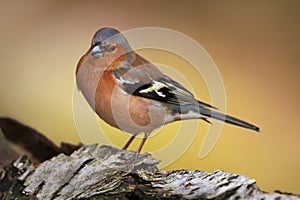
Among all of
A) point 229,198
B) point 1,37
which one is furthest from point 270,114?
point 1,37

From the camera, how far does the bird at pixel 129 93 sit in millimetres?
1070

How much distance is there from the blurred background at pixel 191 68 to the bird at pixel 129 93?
0.04m

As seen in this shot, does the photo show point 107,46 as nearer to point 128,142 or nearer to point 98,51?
point 98,51

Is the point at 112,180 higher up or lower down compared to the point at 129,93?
lower down

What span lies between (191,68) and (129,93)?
0.18 m

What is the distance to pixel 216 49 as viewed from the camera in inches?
49.0

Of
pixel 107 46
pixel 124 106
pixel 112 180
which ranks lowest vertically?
pixel 112 180

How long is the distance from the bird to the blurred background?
44 millimetres

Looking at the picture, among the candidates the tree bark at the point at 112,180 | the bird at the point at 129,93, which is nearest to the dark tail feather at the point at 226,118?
the bird at the point at 129,93

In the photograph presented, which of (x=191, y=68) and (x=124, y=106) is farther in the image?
(x=191, y=68)

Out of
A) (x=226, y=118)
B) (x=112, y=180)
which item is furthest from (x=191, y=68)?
(x=112, y=180)

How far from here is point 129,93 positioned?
1072 millimetres

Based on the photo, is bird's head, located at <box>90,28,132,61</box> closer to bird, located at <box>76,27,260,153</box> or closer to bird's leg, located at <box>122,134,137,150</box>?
bird, located at <box>76,27,260,153</box>

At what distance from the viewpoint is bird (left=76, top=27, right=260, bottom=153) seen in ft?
3.51
